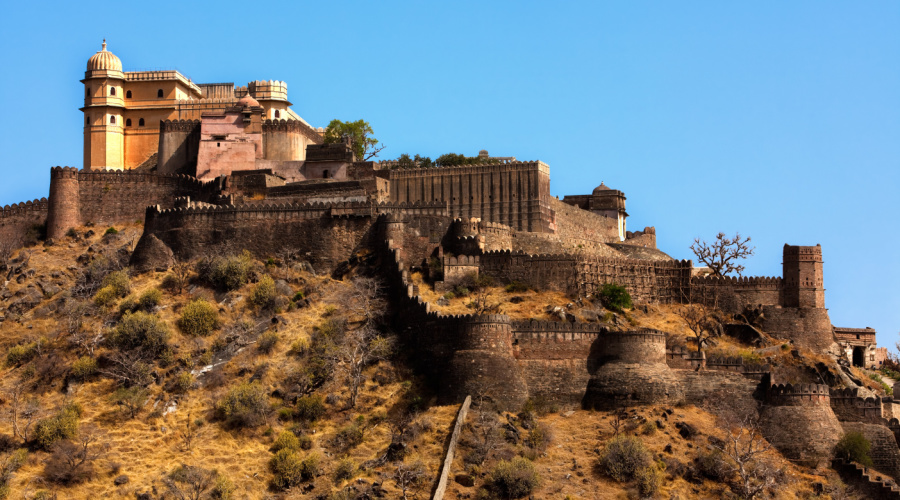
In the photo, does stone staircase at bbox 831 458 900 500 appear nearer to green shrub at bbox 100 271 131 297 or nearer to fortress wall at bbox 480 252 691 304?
fortress wall at bbox 480 252 691 304

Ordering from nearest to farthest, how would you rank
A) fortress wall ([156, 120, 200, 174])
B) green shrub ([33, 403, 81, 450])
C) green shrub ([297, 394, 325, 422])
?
green shrub ([33, 403, 81, 450]), green shrub ([297, 394, 325, 422]), fortress wall ([156, 120, 200, 174])

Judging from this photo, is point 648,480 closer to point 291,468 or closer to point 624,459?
point 624,459

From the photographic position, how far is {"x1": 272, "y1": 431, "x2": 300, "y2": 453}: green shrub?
185ft

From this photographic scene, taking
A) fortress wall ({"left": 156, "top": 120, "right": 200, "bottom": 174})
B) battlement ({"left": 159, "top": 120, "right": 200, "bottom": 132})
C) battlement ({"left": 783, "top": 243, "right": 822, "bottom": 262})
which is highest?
battlement ({"left": 159, "top": 120, "right": 200, "bottom": 132})

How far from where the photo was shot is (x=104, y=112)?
8612cm

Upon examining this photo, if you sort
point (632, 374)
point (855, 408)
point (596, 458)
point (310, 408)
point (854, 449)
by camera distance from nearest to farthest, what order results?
point (596, 458) → point (854, 449) → point (632, 374) → point (310, 408) → point (855, 408)

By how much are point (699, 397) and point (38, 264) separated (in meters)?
35.6

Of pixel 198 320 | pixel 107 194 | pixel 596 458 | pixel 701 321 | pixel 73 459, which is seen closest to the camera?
pixel 596 458

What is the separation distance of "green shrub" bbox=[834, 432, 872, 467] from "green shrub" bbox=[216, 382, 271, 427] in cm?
2336

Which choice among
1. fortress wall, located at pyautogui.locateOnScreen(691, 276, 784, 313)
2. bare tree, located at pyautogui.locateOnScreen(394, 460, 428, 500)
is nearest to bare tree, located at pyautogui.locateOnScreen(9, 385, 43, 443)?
bare tree, located at pyautogui.locateOnScreen(394, 460, 428, 500)

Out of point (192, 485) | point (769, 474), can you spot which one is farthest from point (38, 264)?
point (769, 474)

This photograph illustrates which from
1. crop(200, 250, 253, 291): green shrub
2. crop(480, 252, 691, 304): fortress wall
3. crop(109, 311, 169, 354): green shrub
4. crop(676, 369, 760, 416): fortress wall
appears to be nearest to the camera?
crop(676, 369, 760, 416): fortress wall

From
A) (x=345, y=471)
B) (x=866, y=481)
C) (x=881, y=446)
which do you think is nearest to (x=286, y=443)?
(x=345, y=471)

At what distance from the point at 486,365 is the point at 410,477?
21.8ft
